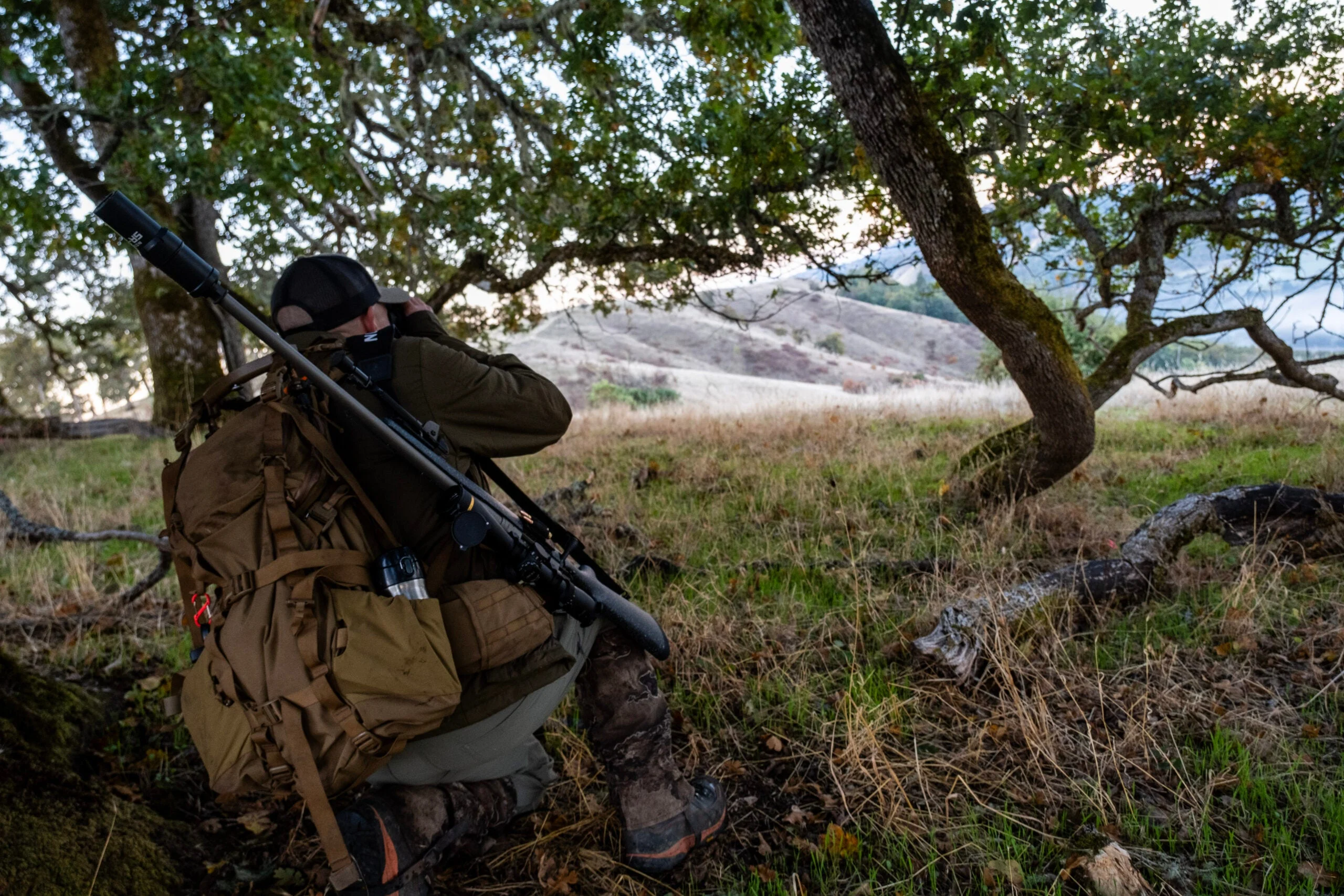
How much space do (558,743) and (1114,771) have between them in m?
2.23

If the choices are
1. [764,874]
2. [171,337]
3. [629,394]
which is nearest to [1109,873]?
[764,874]

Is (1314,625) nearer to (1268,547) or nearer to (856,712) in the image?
(1268,547)

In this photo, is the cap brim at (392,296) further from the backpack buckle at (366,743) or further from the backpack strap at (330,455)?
the backpack buckle at (366,743)

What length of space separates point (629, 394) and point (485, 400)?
2895cm

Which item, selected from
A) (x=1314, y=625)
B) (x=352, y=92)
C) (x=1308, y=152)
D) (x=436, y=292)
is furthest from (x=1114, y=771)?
(x=352, y=92)

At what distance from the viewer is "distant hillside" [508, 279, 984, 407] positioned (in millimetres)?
38188

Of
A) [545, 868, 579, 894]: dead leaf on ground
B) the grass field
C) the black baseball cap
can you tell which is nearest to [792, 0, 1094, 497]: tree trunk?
the grass field

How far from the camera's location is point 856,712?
9.78 ft

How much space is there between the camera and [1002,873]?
7.83 feet

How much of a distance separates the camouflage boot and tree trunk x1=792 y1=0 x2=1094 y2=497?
3.27 meters

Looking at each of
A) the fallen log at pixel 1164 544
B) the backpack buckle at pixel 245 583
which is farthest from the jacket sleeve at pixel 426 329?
the fallen log at pixel 1164 544

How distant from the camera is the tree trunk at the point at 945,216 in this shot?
4078 mm

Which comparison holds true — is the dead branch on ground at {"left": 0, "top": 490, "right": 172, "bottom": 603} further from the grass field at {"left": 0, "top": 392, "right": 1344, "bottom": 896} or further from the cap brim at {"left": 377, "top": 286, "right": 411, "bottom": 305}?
the cap brim at {"left": 377, "top": 286, "right": 411, "bottom": 305}

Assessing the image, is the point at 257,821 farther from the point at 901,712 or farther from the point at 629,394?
the point at 629,394
